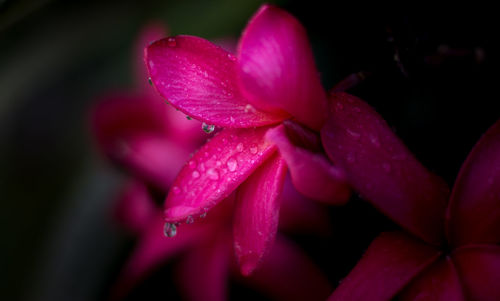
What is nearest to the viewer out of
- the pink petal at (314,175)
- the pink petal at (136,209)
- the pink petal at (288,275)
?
the pink petal at (314,175)

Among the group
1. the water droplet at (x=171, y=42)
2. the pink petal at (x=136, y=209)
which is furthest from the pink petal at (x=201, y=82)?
the pink petal at (x=136, y=209)

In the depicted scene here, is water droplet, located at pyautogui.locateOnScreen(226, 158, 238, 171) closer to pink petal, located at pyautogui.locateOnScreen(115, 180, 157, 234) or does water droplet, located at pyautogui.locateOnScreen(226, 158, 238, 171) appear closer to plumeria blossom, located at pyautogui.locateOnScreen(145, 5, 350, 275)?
plumeria blossom, located at pyautogui.locateOnScreen(145, 5, 350, 275)

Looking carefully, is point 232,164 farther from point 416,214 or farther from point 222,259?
point 222,259

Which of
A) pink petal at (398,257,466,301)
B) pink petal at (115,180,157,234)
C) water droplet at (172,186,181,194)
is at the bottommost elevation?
pink petal at (115,180,157,234)

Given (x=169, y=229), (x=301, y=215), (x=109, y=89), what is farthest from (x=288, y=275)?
(x=109, y=89)

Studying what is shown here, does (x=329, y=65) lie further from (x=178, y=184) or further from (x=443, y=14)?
(x=178, y=184)

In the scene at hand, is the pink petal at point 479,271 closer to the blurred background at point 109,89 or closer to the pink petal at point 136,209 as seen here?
the blurred background at point 109,89

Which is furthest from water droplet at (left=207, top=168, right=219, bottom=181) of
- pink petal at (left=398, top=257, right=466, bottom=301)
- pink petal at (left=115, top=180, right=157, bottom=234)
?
pink petal at (left=115, top=180, right=157, bottom=234)

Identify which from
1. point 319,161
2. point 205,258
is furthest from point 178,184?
point 205,258
